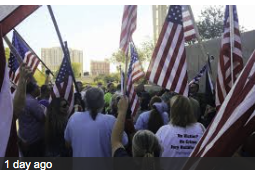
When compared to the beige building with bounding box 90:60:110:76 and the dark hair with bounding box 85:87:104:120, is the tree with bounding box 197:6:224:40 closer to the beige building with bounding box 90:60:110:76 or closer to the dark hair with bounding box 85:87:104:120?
the dark hair with bounding box 85:87:104:120

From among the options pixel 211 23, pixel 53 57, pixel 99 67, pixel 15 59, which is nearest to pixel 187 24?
pixel 15 59

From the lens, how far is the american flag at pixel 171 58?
468 centimetres

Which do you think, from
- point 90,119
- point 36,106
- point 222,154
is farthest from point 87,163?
point 222,154

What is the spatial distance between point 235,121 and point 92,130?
182 centimetres

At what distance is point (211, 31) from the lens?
33000mm

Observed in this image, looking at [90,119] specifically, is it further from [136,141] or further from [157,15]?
[157,15]

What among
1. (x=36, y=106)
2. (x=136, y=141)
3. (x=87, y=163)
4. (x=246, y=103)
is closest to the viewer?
(x=246, y=103)

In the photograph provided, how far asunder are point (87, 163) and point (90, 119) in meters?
0.43

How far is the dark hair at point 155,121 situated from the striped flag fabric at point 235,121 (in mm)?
2851

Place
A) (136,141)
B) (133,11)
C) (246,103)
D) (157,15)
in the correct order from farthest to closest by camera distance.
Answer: (157,15) → (133,11) → (136,141) → (246,103)

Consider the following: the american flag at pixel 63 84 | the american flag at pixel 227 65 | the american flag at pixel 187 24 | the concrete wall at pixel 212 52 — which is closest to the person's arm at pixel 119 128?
the american flag at pixel 227 65

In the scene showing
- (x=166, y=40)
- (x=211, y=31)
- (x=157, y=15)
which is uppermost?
(x=157, y=15)

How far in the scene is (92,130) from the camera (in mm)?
3293

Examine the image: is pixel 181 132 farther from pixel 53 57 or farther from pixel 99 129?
pixel 53 57
